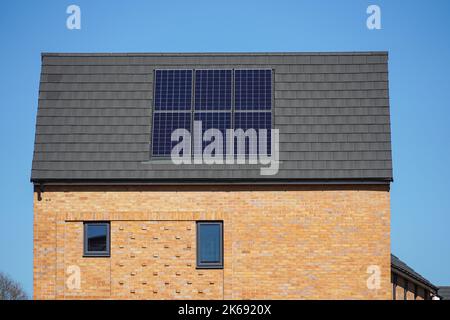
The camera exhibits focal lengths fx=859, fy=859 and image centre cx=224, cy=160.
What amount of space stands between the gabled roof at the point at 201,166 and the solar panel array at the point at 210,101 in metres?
0.29

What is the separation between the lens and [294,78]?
27.9m

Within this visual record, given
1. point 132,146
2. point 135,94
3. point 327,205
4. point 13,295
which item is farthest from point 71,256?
point 13,295

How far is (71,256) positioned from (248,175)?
19.3 feet

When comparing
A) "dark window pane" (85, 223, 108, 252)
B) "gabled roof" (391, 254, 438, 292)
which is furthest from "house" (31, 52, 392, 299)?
"gabled roof" (391, 254, 438, 292)

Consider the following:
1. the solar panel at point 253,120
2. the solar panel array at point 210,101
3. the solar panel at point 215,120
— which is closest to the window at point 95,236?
the solar panel array at point 210,101

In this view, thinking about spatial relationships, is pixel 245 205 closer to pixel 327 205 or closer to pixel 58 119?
pixel 327 205

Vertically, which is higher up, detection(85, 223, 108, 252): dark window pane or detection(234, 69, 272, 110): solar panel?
detection(234, 69, 272, 110): solar panel

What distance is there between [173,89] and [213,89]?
1.30m

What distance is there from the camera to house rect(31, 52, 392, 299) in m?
25.6

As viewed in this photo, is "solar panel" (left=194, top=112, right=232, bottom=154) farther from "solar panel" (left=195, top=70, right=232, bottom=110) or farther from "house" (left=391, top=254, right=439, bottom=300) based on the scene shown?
"house" (left=391, top=254, right=439, bottom=300)

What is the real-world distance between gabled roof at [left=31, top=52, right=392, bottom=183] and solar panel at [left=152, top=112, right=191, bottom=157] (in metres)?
0.22

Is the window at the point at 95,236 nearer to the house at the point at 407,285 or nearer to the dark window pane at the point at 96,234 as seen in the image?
the dark window pane at the point at 96,234

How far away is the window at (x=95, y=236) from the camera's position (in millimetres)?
26094

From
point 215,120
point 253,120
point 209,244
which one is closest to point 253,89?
point 253,120
